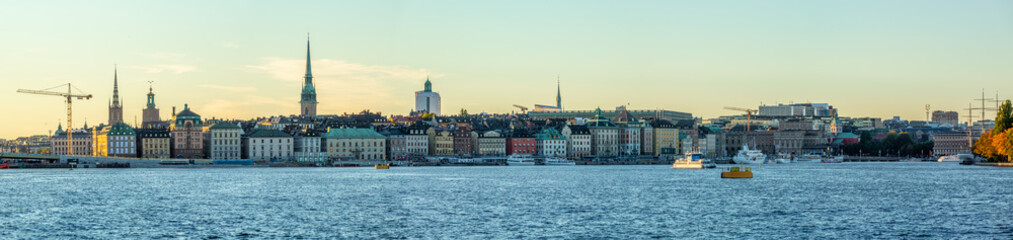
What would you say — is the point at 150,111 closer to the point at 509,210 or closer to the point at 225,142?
the point at 225,142

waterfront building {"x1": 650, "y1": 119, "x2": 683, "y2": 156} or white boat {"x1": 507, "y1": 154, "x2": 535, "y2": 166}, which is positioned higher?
waterfront building {"x1": 650, "y1": 119, "x2": 683, "y2": 156}

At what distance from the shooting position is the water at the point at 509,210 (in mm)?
37625

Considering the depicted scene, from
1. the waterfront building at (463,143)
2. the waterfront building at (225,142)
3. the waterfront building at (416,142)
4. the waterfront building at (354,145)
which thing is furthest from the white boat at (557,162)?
the waterfront building at (225,142)

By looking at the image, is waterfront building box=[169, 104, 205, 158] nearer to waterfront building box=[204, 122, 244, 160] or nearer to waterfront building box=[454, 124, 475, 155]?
waterfront building box=[204, 122, 244, 160]

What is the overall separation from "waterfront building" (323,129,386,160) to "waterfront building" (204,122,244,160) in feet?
28.7

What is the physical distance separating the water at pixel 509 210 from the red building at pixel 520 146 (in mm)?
77159

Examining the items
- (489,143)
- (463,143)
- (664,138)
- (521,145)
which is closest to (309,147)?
(463,143)

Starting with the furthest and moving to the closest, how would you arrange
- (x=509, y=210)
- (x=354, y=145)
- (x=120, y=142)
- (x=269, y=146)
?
1. (x=354, y=145)
2. (x=120, y=142)
3. (x=269, y=146)
4. (x=509, y=210)

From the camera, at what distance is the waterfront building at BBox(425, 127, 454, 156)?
465ft

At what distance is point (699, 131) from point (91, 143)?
77.9m

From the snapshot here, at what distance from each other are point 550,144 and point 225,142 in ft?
118

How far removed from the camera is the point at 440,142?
142 meters

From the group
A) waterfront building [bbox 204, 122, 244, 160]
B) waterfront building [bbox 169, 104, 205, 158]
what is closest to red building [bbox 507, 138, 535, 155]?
waterfront building [bbox 204, 122, 244, 160]

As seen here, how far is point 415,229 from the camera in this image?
126 feet
